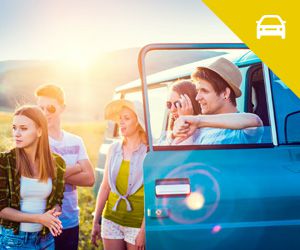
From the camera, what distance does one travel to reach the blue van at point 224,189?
2.60 m

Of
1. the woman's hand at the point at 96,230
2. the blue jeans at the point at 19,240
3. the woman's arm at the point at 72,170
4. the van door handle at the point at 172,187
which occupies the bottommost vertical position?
the woman's hand at the point at 96,230

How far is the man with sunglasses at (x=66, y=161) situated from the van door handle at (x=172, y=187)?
0.92 meters

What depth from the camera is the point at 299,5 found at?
12.9 ft

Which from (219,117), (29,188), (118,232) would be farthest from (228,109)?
(29,188)

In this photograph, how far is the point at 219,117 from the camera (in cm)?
279

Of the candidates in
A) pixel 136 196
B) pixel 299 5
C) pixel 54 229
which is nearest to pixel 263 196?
pixel 136 196

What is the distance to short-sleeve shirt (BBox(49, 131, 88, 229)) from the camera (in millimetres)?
3348

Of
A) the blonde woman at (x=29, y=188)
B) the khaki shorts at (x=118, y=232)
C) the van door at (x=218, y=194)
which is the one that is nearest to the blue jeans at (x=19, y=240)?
the blonde woman at (x=29, y=188)

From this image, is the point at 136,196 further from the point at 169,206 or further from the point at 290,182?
the point at 290,182

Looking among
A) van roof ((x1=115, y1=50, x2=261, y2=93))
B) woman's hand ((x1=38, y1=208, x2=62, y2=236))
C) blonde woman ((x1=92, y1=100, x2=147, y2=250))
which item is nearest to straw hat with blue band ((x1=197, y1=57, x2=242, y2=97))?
van roof ((x1=115, y1=50, x2=261, y2=93))

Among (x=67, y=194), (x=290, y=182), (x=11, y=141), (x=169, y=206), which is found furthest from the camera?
(x=67, y=194)

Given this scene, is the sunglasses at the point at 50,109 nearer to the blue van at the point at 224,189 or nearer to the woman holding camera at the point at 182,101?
the woman holding camera at the point at 182,101

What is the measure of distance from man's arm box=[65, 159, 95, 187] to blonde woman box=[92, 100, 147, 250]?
12 centimetres

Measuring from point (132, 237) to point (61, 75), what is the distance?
2702 cm
